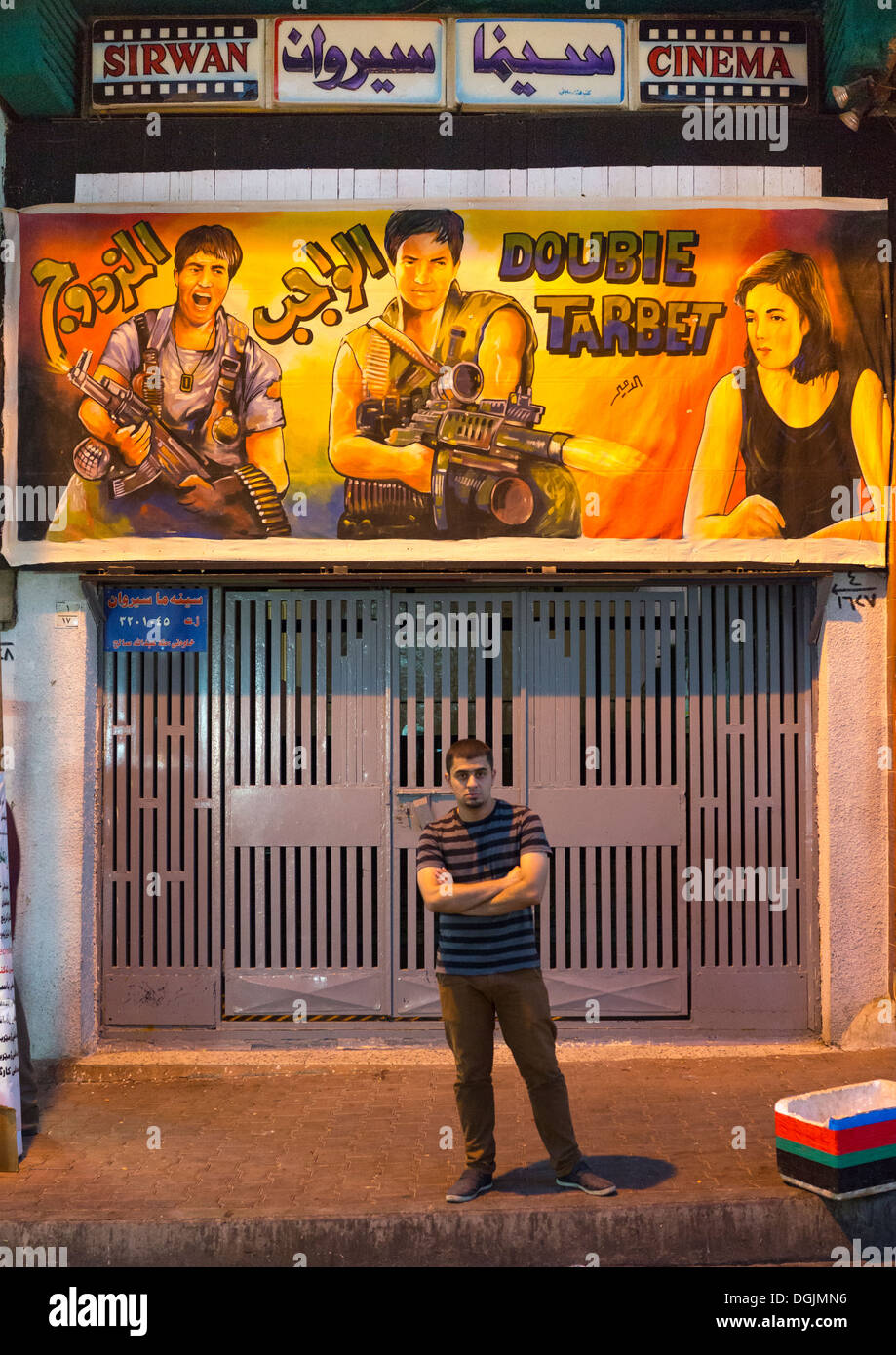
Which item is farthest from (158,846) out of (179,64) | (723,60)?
(723,60)

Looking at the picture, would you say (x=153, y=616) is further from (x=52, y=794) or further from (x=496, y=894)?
(x=496, y=894)

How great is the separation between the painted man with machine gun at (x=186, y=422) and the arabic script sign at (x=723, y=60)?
10.2 feet

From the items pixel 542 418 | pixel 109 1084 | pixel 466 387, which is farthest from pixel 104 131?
pixel 109 1084

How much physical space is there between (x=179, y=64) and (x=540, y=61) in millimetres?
2441

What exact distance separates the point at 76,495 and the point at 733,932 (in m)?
5.25

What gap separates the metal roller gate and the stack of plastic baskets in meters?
2.48

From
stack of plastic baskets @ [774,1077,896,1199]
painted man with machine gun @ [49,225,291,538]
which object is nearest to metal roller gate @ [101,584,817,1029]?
painted man with machine gun @ [49,225,291,538]

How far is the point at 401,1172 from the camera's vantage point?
605cm

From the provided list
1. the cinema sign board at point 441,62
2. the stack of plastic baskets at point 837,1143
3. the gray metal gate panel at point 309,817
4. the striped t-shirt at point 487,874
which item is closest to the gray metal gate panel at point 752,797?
the gray metal gate panel at point 309,817

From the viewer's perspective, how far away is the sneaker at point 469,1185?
561cm

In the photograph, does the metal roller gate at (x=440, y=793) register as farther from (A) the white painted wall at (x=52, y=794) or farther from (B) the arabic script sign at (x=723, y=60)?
(B) the arabic script sign at (x=723, y=60)

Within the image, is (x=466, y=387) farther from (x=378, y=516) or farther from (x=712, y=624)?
(x=712, y=624)

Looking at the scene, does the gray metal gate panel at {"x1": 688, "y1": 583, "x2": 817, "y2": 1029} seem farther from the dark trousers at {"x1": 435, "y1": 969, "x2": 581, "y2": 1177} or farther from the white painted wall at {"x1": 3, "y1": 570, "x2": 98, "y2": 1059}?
the white painted wall at {"x1": 3, "y1": 570, "x2": 98, "y2": 1059}

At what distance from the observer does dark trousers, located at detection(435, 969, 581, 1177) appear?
18.3ft
